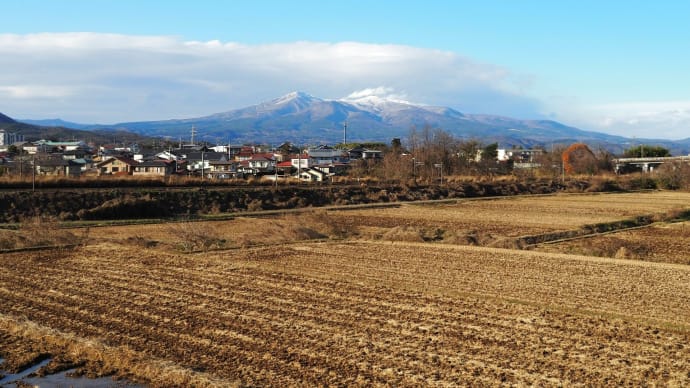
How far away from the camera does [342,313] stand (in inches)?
482

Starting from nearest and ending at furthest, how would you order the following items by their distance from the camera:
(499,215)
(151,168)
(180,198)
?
1. (499,215)
2. (180,198)
3. (151,168)

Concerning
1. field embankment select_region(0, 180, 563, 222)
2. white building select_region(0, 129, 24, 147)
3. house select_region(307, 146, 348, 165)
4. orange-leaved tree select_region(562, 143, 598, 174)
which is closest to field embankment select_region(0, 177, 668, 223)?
field embankment select_region(0, 180, 563, 222)

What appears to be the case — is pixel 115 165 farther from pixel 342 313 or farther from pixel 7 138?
pixel 7 138

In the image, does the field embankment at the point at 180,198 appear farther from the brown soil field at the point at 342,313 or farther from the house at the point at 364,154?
the house at the point at 364,154

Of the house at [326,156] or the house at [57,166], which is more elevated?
the house at [326,156]

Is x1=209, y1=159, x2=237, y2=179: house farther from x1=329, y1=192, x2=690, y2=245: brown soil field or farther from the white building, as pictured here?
the white building

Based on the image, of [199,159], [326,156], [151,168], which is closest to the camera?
[151,168]

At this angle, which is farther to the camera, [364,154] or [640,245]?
[364,154]

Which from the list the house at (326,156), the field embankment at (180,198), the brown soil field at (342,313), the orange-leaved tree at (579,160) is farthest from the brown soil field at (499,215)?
the house at (326,156)

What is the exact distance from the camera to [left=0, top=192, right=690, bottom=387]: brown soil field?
9.16 m

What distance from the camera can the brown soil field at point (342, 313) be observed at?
916cm

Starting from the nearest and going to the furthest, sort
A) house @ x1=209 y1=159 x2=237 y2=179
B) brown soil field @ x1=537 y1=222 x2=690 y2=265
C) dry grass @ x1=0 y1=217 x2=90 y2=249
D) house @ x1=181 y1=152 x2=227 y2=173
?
brown soil field @ x1=537 y1=222 x2=690 y2=265, dry grass @ x1=0 y1=217 x2=90 y2=249, house @ x1=209 y1=159 x2=237 y2=179, house @ x1=181 y1=152 x2=227 y2=173

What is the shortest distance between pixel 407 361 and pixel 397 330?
168cm

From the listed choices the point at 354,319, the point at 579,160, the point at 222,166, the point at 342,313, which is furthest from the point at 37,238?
the point at 579,160
